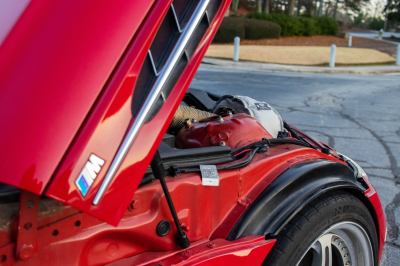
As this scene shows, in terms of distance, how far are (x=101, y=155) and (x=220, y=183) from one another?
65cm

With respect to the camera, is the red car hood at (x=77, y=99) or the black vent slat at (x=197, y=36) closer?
the red car hood at (x=77, y=99)

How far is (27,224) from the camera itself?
1165mm

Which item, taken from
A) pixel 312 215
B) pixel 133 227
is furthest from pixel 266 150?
pixel 133 227

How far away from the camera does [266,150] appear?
1.93 metres

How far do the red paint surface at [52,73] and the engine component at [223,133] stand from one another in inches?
36.8

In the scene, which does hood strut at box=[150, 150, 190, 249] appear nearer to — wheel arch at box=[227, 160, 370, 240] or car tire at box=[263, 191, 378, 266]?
wheel arch at box=[227, 160, 370, 240]

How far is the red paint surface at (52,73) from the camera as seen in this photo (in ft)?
3.50

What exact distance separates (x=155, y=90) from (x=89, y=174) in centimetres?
33

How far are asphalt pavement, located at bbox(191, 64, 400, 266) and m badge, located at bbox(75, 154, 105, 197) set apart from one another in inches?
95.7

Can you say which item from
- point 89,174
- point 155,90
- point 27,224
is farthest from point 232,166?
point 27,224

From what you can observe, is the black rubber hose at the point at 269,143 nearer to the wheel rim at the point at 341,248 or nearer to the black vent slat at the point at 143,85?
the wheel rim at the point at 341,248

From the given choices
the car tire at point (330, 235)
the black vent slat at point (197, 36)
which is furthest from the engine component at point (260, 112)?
the black vent slat at point (197, 36)

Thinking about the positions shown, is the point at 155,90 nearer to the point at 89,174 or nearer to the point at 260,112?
the point at 89,174

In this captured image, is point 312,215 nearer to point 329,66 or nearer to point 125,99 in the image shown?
point 125,99
